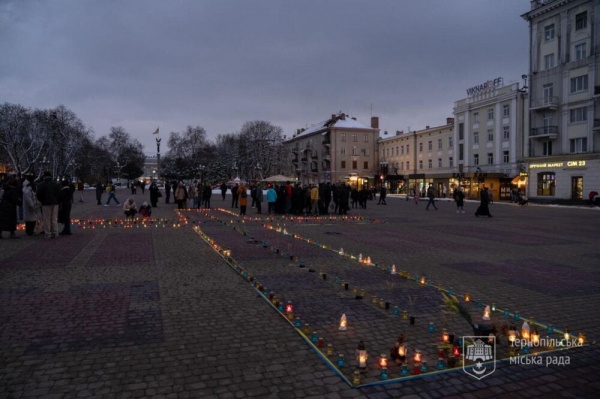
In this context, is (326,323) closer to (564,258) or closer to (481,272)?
(481,272)

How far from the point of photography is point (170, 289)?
7.32m

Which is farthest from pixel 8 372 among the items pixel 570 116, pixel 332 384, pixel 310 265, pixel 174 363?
pixel 570 116

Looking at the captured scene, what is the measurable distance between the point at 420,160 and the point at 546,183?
83.3ft

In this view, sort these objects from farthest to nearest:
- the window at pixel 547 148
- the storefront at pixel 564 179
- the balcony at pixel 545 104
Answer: the window at pixel 547 148 → the balcony at pixel 545 104 → the storefront at pixel 564 179

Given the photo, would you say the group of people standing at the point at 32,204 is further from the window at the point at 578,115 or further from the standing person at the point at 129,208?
the window at the point at 578,115

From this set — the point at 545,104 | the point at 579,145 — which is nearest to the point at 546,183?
the point at 579,145

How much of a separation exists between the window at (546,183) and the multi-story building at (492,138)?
9.64 ft

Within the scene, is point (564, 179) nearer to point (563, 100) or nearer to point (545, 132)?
point (545, 132)

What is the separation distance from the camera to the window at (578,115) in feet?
133

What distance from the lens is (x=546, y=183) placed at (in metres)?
44.8

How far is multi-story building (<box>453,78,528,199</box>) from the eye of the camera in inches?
1975

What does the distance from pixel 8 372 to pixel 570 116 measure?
159 feet

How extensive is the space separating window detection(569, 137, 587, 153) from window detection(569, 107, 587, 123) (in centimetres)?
185

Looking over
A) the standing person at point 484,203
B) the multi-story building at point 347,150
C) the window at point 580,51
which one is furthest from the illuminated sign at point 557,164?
the multi-story building at point 347,150
